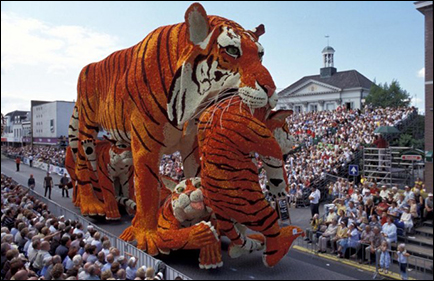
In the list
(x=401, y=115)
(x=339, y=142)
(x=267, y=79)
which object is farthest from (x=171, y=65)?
(x=401, y=115)

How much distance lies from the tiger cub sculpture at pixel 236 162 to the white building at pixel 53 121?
34.3m

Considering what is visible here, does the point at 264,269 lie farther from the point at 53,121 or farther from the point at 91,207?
the point at 53,121

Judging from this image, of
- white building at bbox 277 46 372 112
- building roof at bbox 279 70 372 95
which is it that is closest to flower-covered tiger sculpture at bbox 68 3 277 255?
white building at bbox 277 46 372 112

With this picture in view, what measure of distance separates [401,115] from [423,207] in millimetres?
10207

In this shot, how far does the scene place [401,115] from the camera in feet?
59.5

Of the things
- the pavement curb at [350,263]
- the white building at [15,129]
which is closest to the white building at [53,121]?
the white building at [15,129]

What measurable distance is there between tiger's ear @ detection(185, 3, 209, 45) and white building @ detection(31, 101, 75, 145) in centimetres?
3386

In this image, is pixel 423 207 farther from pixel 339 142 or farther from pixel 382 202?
pixel 339 142

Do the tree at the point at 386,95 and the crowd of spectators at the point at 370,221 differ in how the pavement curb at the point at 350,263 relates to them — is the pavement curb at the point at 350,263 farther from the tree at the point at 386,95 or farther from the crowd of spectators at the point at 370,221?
the tree at the point at 386,95

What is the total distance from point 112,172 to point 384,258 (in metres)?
7.36

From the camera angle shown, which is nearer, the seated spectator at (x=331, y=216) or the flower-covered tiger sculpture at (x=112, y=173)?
the seated spectator at (x=331, y=216)

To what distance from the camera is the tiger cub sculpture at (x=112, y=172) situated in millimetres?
10406

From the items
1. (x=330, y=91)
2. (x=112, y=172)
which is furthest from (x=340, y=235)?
(x=330, y=91)

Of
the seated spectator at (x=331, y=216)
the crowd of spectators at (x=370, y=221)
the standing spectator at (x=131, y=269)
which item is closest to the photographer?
the standing spectator at (x=131, y=269)
